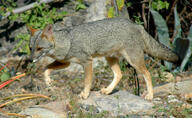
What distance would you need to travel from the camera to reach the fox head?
5.01 m

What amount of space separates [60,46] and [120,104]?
1531 millimetres

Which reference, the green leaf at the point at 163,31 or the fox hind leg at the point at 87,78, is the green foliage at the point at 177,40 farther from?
the fox hind leg at the point at 87,78

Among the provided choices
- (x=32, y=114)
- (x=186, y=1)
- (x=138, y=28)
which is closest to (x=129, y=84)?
(x=138, y=28)

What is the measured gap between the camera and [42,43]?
5059mm

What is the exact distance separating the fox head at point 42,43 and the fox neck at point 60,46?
102 millimetres

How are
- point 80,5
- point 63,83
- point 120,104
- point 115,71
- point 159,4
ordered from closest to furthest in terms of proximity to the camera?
point 120,104 → point 115,71 → point 63,83 → point 159,4 → point 80,5

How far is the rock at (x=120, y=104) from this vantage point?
468 centimetres

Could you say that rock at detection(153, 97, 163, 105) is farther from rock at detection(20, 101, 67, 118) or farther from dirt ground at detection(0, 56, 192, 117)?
rock at detection(20, 101, 67, 118)

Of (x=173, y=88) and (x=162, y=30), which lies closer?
(x=173, y=88)

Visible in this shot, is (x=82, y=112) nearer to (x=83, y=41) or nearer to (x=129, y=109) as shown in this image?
(x=129, y=109)

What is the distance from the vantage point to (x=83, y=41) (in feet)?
17.9

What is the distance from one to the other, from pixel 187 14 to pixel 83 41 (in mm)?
5009

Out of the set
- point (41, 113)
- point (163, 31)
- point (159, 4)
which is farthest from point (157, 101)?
point (159, 4)

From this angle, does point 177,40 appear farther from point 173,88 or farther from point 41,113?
point 41,113
